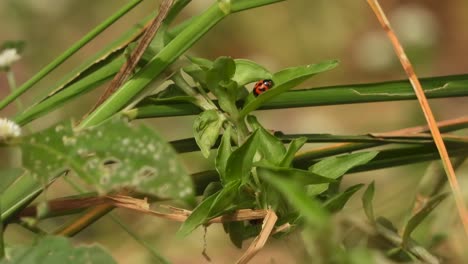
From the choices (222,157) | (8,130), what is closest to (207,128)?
(222,157)

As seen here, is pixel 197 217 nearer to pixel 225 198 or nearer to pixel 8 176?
pixel 225 198

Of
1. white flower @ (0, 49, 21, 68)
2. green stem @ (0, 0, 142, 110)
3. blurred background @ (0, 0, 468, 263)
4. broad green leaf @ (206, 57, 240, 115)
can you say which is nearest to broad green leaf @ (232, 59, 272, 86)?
broad green leaf @ (206, 57, 240, 115)

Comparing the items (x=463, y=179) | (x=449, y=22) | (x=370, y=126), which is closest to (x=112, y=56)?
(x=463, y=179)

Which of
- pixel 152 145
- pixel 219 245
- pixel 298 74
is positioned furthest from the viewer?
pixel 219 245

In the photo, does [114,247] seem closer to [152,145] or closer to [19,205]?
[19,205]

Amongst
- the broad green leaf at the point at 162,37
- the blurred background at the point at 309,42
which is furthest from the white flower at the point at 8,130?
the blurred background at the point at 309,42

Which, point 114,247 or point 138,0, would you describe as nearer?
point 138,0
